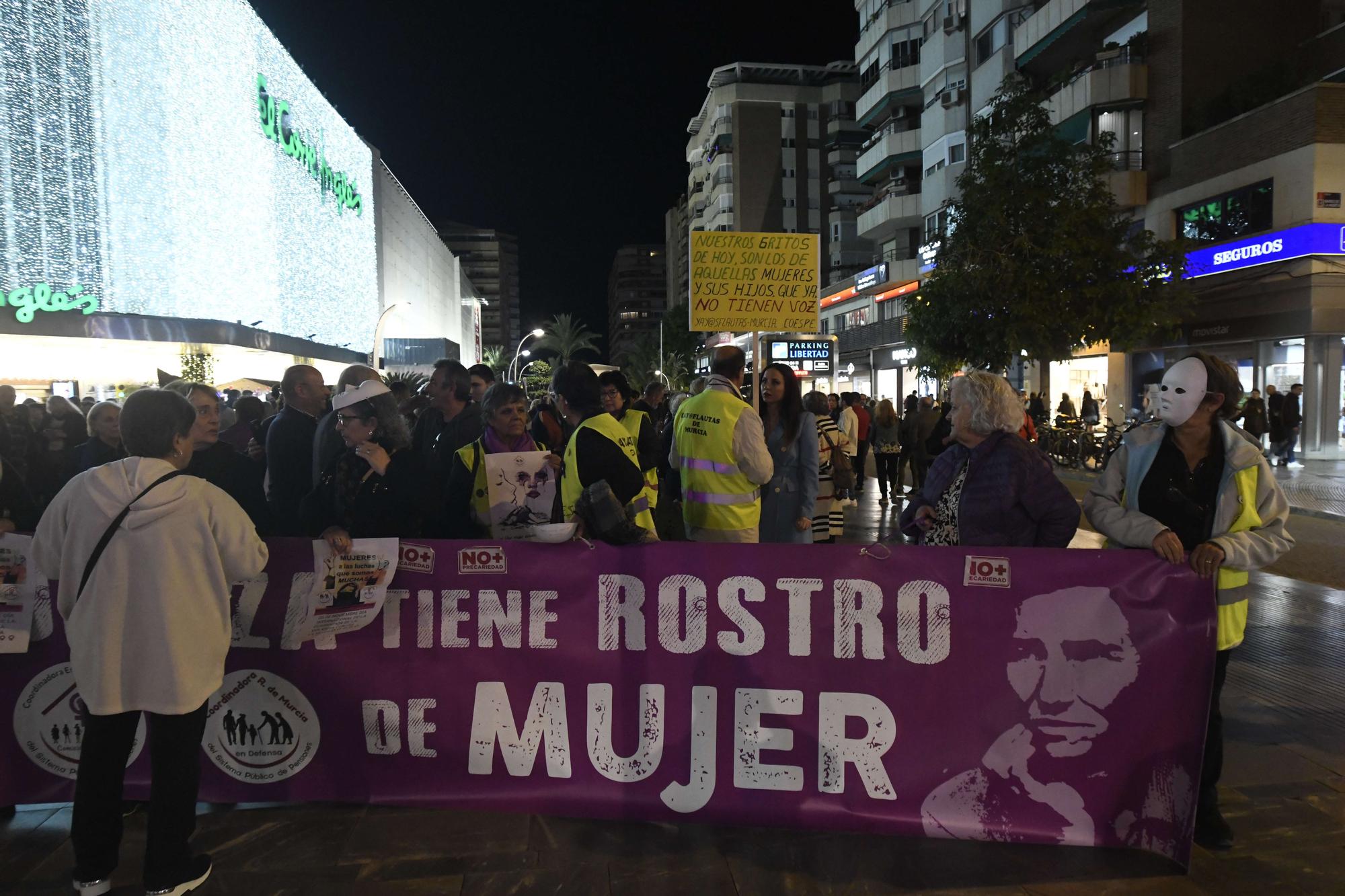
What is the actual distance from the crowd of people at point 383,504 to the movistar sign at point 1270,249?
2030 cm

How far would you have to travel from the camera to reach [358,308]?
51.1 m

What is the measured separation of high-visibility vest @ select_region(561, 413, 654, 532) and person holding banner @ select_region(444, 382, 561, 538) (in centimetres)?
25

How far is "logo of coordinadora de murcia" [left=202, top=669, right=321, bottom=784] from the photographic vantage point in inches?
151

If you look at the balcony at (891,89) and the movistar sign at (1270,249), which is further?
the balcony at (891,89)

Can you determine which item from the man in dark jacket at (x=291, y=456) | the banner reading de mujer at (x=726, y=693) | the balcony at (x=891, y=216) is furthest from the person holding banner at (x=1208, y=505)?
the balcony at (x=891, y=216)

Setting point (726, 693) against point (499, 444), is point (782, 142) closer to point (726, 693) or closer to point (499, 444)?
point (499, 444)

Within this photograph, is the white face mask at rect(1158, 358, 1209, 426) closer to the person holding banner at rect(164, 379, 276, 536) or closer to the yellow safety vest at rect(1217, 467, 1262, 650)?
the yellow safety vest at rect(1217, 467, 1262, 650)

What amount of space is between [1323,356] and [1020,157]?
326 inches

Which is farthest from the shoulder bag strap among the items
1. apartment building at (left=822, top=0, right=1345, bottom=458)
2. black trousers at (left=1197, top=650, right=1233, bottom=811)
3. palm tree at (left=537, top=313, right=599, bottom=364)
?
palm tree at (left=537, top=313, right=599, bottom=364)

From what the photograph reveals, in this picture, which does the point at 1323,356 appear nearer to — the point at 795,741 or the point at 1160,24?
the point at 1160,24

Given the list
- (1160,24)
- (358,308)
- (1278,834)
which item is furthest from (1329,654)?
(358,308)

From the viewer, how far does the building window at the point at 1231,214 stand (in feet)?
70.9

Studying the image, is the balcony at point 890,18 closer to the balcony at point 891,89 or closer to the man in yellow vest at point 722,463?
the balcony at point 891,89

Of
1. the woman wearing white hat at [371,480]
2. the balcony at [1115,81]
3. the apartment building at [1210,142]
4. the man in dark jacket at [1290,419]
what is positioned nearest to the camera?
the woman wearing white hat at [371,480]
